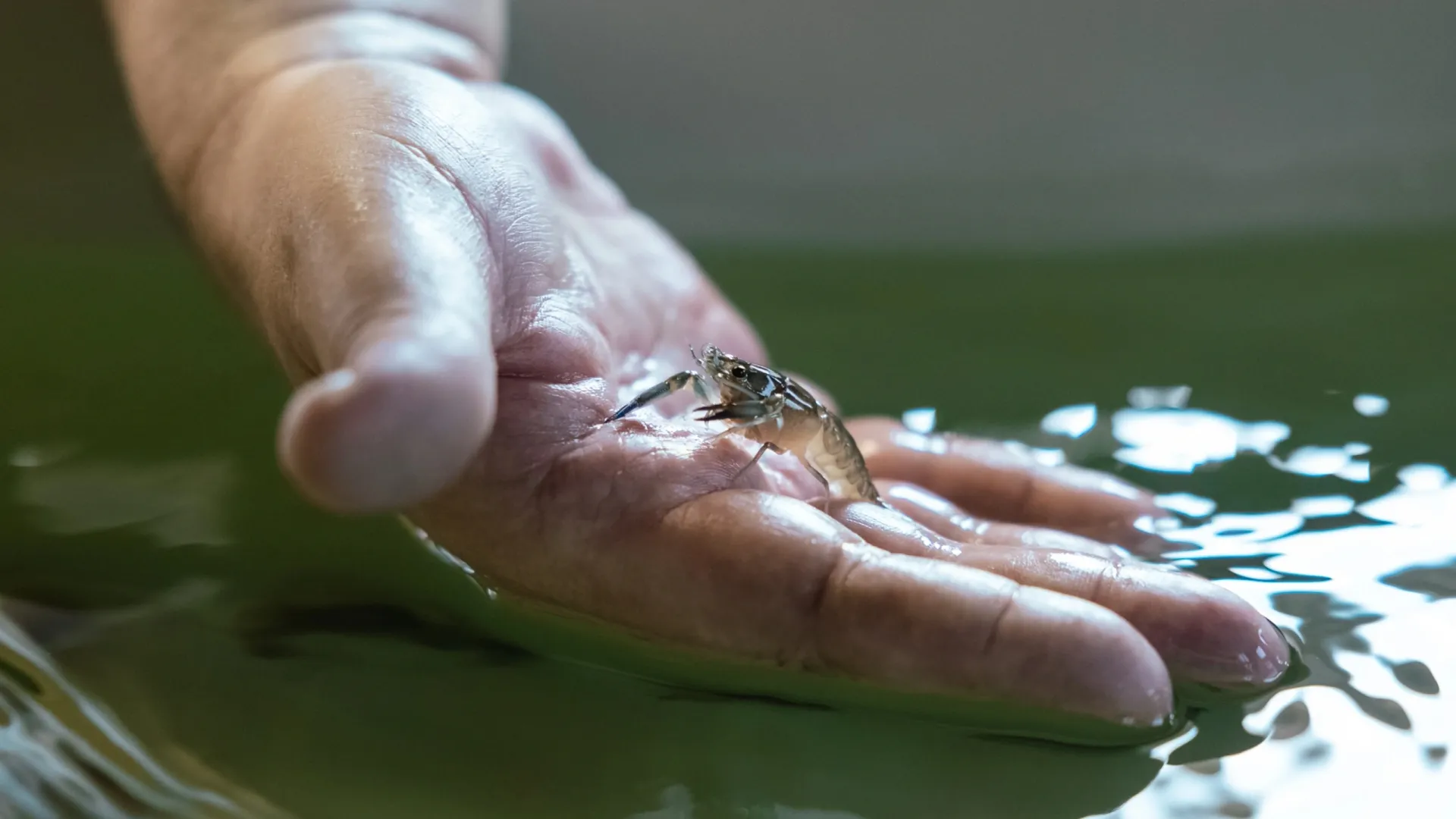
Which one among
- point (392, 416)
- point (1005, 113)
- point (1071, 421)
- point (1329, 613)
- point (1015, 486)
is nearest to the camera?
point (392, 416)

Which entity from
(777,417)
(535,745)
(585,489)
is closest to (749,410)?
(777,417)

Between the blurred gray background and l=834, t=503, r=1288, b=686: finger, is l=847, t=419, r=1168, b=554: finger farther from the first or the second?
the blurred gray background

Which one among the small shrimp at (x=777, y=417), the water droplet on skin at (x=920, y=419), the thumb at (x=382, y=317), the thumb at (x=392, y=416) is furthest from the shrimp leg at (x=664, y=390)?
the water droplet on skin at (x=920, y=419)

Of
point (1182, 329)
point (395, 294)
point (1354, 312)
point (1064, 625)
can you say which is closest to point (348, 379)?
point (395, 294)

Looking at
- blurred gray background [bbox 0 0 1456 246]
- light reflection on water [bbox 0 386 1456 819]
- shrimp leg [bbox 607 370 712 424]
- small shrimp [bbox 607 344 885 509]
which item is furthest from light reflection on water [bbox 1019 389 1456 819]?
blurred gray background [bbox 0 0 1456 246]

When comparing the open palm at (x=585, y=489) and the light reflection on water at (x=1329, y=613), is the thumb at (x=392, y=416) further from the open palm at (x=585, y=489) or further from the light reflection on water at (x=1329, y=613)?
the light reflection on water at (x=1329, y=613)

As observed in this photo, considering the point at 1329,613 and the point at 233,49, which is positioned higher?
the point at 233,49

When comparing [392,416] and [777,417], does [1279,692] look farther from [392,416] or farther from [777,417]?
[392,416]

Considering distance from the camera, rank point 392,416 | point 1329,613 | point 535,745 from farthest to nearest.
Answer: point 1329,613, point 535,745, point 392,416
